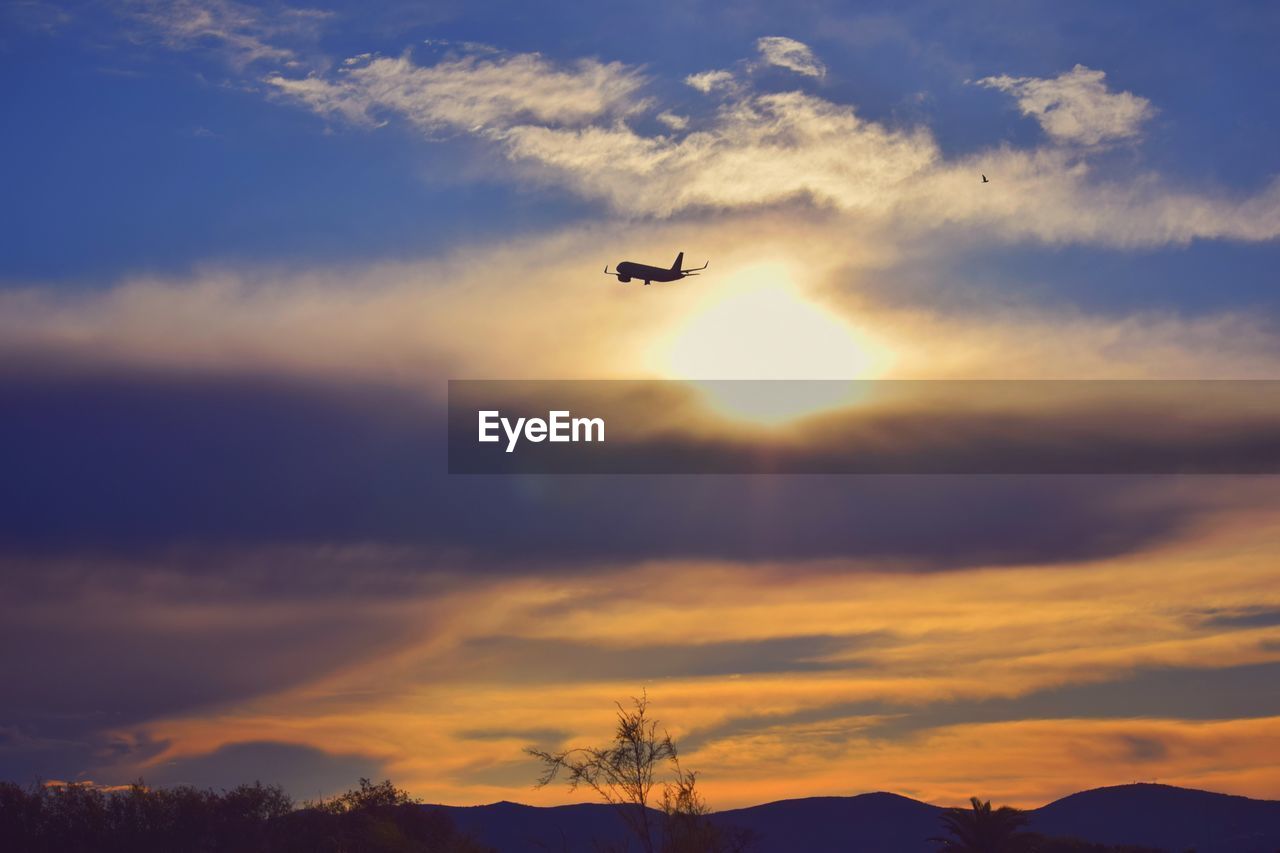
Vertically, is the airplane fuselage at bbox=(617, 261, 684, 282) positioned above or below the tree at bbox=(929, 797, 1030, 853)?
above

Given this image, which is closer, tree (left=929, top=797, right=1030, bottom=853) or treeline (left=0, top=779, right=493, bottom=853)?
tree (left=929, top=797, right=1030, bottom=853)

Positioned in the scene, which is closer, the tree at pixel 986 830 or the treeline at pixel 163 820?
the tree at pixel 986 830

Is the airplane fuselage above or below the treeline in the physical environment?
above

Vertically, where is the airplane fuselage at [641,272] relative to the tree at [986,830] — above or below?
above

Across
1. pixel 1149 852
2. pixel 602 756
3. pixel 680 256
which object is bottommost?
pixel 1149 852

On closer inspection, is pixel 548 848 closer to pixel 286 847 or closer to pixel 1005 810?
pixel 1005 810

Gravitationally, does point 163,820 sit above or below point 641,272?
below

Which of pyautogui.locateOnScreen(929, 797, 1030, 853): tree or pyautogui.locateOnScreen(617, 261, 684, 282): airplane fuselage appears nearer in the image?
pyautogui.locateOnScreen(929, 797, 1030, 853): tree

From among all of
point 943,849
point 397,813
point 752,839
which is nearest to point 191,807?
point 397,813
